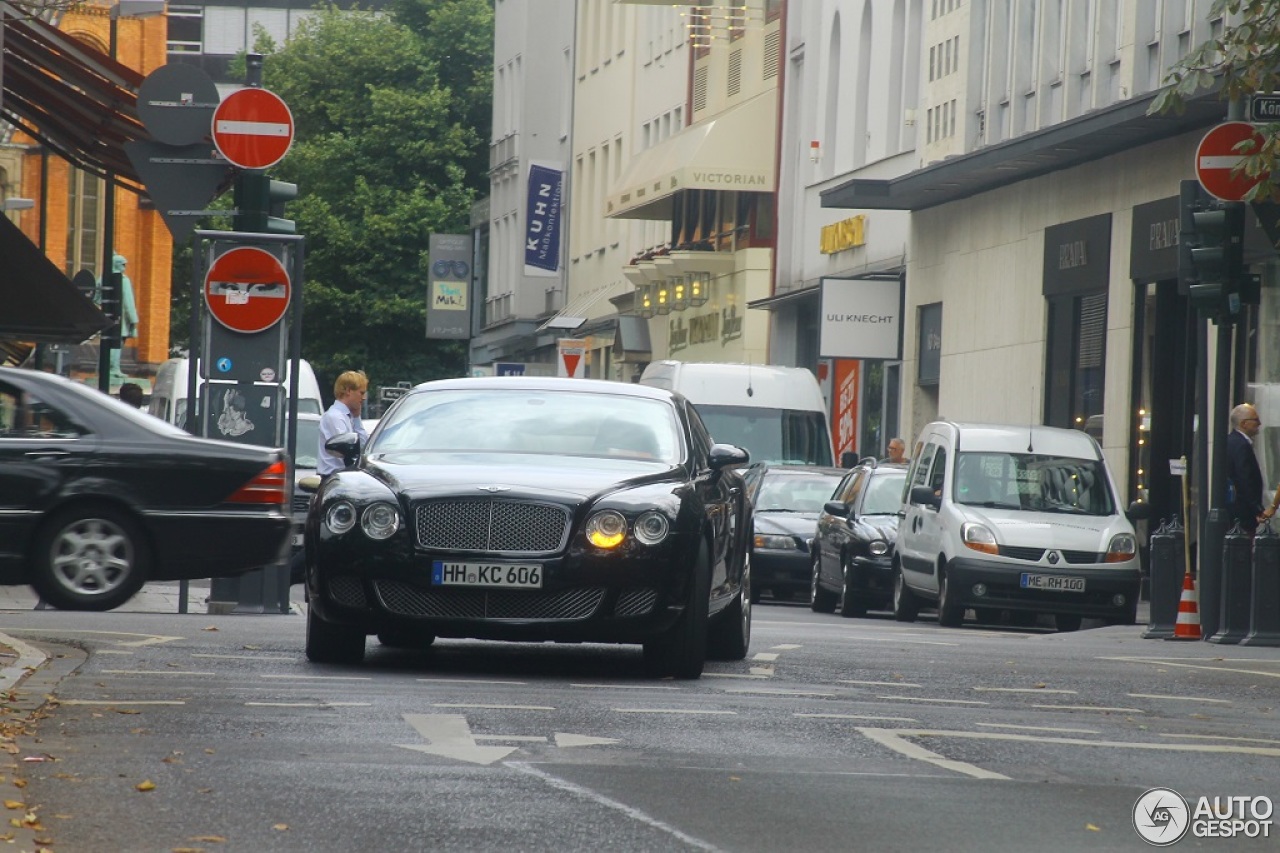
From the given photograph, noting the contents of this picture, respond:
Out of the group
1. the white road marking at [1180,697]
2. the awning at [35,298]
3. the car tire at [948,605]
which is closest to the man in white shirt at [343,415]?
the awning at [35,298]

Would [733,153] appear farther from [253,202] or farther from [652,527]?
[652,527]

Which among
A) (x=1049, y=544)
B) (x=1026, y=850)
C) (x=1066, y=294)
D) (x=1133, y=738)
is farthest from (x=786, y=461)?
(x=1026, y=850)

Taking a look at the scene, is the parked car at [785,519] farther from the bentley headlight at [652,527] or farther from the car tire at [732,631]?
the bentley headlight at [652,527]

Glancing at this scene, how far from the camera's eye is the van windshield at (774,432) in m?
35.1

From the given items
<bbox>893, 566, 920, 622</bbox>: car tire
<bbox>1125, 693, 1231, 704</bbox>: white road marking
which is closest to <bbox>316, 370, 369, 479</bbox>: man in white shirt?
<bbox>893, 566, 920, 622</bbox>: car tire

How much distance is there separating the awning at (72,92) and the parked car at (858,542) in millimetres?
8454

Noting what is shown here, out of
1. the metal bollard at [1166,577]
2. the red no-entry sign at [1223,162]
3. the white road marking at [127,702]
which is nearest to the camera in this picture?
the white road marking at [127,702]

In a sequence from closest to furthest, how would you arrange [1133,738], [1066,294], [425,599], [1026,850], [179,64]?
[1026,850] < [1133,738] < [425,599] < [179,64] < [1066,294]

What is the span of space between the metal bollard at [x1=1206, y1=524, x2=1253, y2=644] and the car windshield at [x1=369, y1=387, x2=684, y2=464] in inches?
275

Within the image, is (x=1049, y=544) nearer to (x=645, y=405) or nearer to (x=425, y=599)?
(x=645, y=405)

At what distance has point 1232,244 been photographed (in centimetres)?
2095

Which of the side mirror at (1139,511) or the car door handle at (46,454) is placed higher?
the car door handle at (46,454)

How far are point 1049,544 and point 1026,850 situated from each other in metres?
17.4

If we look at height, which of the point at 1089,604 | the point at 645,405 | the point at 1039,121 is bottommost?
the point at 1089,604
